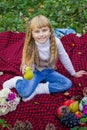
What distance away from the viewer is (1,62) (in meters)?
4.07

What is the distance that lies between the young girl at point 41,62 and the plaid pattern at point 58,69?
0.25 feet

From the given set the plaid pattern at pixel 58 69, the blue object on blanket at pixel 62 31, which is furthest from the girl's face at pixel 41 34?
the blue object on blanket at pixel 62 31

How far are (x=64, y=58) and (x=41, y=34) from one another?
0.35 metres

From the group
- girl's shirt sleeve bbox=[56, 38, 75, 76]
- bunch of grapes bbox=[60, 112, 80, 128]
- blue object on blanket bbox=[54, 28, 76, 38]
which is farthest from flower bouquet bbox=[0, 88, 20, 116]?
blue object on blanket bbox=[54, 28, 76, 38]

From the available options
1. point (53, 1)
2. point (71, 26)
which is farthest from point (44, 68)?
point (53, 1)

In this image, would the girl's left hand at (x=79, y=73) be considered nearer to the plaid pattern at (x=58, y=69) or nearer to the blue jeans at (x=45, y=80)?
the plaid pattern at (x=58, y=69)

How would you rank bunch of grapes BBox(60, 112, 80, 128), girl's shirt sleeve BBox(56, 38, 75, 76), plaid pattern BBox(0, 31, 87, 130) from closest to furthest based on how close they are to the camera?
1. bunch of grapes BBox(60, 112, 80, 128)
2. plaid pattern BBox(0, 31, 87, 130)
3. girl's shirt sleeve BBox(56, 38, 75, 76)

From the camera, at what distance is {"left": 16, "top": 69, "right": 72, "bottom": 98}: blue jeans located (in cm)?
352

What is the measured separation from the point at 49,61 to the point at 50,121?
0.60 metres

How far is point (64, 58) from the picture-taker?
3639 millimetres

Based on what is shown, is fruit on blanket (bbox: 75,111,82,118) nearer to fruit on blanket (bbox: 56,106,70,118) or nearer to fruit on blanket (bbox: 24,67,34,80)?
fruit on blanket (bbox: 56,106,70,118)

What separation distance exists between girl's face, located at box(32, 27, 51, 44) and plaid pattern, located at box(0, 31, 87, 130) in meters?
0.49

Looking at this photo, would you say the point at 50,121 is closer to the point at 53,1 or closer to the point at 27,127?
the point at 27,127

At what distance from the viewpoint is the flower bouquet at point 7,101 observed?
11.0 feet
